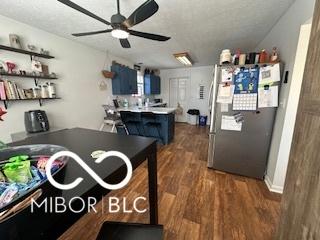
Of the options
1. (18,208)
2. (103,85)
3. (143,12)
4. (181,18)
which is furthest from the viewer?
(103,85)

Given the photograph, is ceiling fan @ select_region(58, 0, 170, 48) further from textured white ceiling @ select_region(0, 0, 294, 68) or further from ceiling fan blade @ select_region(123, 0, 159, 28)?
textured white ceiling @ select_region(0, 0, 294, 68)

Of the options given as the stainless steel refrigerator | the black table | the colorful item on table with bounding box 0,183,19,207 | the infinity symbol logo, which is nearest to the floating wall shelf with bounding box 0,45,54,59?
the black table

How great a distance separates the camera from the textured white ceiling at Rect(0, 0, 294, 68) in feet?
6.23

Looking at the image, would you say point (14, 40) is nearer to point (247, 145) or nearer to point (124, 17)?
point (124, 17)

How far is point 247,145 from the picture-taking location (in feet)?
7.48

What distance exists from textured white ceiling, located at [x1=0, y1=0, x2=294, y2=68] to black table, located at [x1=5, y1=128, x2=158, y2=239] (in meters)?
1.68

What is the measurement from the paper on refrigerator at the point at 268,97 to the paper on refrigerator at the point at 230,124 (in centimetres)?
38

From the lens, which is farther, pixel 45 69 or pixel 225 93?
pixel 45 69

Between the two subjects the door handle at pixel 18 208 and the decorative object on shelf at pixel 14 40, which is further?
the decorative object on shelf at pixel 14 40

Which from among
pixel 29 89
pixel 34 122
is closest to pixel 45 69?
pixel 29 89

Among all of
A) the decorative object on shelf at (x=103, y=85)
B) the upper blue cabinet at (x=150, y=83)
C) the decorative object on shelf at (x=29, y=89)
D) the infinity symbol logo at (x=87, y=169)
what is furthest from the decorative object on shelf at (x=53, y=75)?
the upper blue cabinet at (x=150, y=83)

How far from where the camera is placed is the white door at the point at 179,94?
21.3 feet

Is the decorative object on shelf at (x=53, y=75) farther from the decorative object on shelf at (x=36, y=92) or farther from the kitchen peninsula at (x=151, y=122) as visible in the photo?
the kitchen peninsula at (x=151, y=122)

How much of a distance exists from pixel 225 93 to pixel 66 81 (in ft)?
9.96
